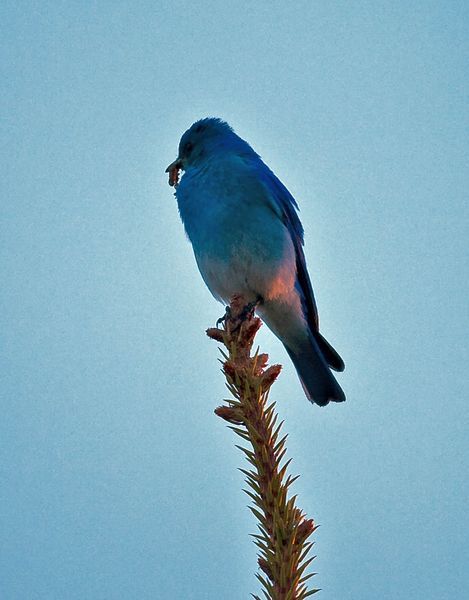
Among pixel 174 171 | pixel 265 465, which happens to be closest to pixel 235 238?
pixel 174 171

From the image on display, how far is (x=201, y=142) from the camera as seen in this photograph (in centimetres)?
578

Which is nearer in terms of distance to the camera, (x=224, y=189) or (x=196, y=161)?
(x=224, y=189)

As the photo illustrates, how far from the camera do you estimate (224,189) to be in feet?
16.1

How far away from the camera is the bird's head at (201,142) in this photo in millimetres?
5656

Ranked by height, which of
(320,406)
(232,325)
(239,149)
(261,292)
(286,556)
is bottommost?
(286,556)

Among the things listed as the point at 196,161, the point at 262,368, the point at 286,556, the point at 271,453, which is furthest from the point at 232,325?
the point at 196,161

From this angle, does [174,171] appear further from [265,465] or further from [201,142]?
[265,465]

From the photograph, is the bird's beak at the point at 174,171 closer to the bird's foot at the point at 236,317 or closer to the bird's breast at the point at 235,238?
the bird's breast at the point at 235,238

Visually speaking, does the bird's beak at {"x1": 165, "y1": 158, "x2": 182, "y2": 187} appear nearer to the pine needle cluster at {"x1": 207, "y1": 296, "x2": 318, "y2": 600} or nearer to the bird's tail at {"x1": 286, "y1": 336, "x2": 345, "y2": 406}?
the bird's tail at {"x1": 286, "y1": 336, "x2": 345, "y2": 406}

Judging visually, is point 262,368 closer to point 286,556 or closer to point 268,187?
point 286,556

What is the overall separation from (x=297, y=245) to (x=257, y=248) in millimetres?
749

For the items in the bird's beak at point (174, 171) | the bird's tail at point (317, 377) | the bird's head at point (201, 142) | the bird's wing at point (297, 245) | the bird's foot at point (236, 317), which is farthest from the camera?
the bird's beak at point (174, 171)

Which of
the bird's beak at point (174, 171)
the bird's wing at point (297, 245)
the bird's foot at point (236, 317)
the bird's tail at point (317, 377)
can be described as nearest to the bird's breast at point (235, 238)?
the bird's wing at point (297, 245)

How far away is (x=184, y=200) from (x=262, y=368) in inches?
97.2
